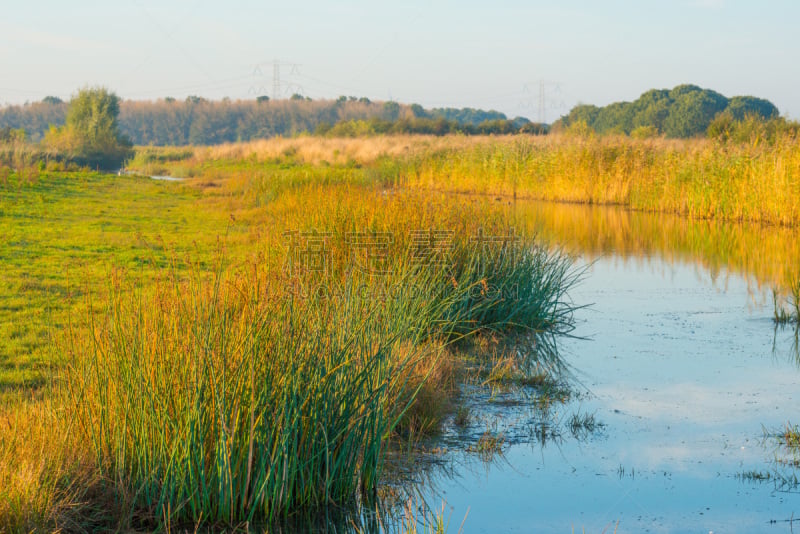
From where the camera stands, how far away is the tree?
36844 millimetres

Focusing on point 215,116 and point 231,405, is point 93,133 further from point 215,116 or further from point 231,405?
point 215,116

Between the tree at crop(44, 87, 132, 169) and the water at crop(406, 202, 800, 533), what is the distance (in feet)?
106

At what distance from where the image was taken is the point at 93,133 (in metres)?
38.8

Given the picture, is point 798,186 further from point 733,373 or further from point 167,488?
point 167,488

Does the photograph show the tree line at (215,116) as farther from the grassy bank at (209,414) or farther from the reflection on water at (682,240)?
the grassy bank at (209,414)

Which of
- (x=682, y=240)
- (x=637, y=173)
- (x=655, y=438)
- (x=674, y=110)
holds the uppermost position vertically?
(x=674, y=110)

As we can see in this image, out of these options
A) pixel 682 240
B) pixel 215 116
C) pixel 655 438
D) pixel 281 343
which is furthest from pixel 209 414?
pixel 215 116

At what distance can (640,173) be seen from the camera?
1894cm

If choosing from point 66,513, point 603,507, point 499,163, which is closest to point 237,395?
point 66,513

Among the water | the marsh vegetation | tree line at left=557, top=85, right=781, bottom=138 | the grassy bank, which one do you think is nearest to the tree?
the marsh vegetation

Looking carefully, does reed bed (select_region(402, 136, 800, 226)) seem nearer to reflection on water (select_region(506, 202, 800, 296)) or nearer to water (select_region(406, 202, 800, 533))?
reflection on water (select_region(506, 202, 800, 296))

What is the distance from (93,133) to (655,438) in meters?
38.7

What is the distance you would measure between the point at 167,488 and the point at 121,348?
2.26 ft

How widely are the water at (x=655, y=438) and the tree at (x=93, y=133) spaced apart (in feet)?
106
